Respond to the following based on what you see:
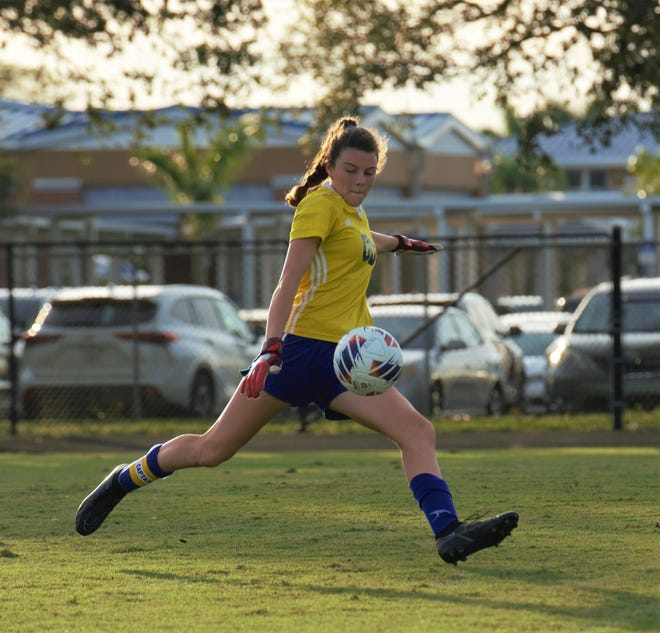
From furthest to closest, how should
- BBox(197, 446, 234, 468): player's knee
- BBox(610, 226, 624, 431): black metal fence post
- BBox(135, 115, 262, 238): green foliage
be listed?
BBox(135, 115, 262, 238): green foliage → BBox(610, 226, 624, 431): black metal fence post → BBox(197, 446, 234, 468): player's knee

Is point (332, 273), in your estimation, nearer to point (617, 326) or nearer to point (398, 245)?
point (398, 245)

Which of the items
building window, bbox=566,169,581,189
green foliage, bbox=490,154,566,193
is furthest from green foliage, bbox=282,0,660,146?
building window, bbox=566,169,581,189

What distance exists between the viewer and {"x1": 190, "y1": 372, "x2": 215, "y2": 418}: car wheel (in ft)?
61.6

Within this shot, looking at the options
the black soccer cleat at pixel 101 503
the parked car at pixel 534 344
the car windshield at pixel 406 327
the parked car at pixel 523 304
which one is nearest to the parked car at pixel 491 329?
the parked car at pixel 534 344

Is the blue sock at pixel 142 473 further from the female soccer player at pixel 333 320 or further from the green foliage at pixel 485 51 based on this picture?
the green foliage at pixel 485 51

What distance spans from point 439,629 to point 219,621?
80cm

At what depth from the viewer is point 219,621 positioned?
222 inches

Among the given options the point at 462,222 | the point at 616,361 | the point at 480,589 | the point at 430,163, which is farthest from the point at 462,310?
the point at 430,163

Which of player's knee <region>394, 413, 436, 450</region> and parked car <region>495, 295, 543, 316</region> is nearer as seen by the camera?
player's knee <region>394, 413, 436, 450</region>

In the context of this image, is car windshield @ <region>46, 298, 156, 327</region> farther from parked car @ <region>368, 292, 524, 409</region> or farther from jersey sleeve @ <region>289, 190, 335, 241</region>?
jersey sleeve @ <region>289, 190, 335, 241</region>

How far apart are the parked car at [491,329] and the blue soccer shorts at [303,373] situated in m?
12.0

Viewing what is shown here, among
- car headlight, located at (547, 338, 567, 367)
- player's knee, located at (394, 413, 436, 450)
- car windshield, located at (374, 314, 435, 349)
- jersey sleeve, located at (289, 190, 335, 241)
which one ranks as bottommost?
car headlight, located at (547, 338, 567, 367)

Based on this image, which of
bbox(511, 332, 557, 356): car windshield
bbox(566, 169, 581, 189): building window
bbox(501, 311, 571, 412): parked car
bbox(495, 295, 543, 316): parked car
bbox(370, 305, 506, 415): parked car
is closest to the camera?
bbox(370, 305, 506, 415): parked car

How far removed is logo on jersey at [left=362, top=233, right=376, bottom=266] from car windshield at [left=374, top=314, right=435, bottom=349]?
448 inches
